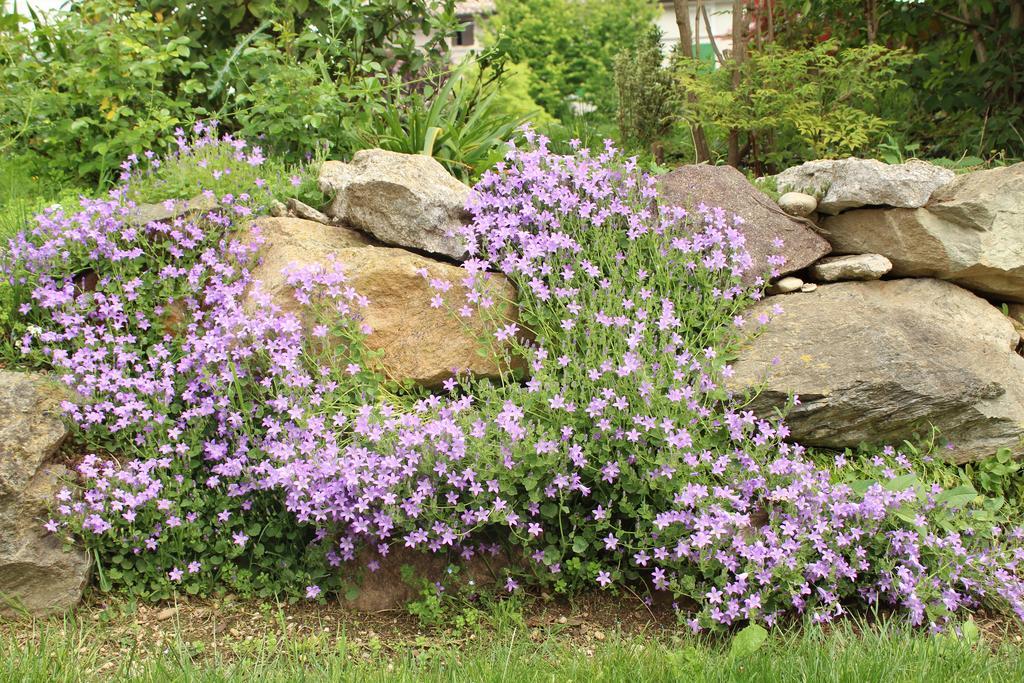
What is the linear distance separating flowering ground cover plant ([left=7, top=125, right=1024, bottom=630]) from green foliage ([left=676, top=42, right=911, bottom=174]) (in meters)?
2.11

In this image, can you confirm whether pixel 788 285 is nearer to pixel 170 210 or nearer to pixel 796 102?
pixel 796 102

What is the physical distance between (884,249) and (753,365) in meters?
1.13

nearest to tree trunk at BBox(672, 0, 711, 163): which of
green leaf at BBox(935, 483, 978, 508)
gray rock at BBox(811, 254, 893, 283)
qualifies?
gray rock at BBox(811, 254, 893, 283)

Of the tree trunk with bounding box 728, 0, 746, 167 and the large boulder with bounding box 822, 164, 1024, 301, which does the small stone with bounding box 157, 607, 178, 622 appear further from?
the tree trunk with bounding box 728, 0, 746, 167

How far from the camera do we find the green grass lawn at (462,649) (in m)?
2.77

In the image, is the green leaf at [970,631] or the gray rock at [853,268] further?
the gray rock at [853,268]

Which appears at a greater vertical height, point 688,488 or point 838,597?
point 688,488

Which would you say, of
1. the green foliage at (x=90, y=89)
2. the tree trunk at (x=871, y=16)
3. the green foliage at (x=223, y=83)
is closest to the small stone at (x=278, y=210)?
the green foliage at (x=223, y=83)

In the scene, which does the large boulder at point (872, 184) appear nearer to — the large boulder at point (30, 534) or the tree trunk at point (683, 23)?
the tree trunk at point (683, 23)

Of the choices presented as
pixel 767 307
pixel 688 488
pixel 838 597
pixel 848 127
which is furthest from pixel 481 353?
pixel 848 127

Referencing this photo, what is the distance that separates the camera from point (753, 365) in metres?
3.86

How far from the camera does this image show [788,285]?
14.3ft

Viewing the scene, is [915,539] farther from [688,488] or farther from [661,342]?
[661,342]

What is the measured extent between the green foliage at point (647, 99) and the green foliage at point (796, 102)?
35.4 inches
